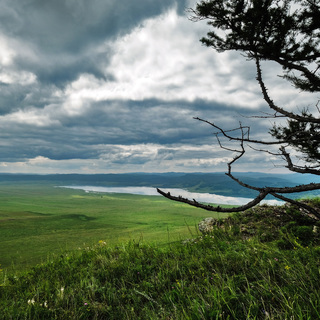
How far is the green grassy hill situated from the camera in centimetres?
267

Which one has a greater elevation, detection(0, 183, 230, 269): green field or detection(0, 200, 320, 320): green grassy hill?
detection(0, 200, 320, 320): green grassy hill

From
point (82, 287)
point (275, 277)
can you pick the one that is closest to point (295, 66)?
point (275, 277)

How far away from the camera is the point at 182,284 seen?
3.42 m

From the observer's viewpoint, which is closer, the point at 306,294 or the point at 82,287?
the point at 306,294

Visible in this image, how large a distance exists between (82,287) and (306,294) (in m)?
3.78

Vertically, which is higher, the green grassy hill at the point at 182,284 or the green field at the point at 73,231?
the green grassy hill at the point at 182,284

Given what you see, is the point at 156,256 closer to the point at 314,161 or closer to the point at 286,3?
the point at 314,161

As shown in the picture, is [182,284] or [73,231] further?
[73,231]

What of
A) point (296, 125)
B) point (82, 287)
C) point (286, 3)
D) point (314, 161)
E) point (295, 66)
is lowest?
point (82, 287)

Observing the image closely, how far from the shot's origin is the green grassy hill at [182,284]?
2.67 m

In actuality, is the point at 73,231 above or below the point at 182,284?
below

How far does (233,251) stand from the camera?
472 cm

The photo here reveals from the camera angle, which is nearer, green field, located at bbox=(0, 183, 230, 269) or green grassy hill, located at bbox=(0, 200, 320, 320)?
green grassy hill, located at bbox=(0, 200, 320, 320)

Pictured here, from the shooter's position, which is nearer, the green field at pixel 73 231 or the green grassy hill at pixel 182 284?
the green grassy hill at pixel 182 284
